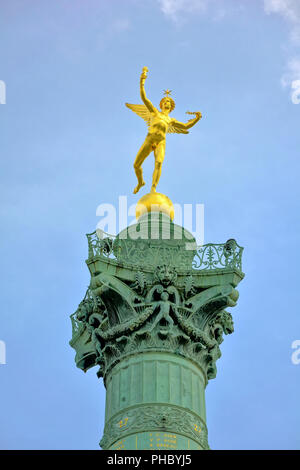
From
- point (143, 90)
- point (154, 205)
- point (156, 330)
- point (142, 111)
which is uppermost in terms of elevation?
point (142, 111)

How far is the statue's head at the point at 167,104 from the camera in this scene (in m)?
37.6

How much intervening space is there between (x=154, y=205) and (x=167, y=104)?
4.04m

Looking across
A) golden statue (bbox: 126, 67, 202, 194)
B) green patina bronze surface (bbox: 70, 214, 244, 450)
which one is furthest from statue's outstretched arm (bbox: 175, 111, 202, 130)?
green patina bronze surface (bbox: 70, 214, 244, 450)

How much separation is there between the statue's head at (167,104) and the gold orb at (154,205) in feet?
10.9

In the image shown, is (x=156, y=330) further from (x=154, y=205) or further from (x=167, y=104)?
(x=167, y=104)

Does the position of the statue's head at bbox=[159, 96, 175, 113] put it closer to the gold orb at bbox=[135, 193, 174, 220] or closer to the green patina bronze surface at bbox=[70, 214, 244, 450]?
the gold orb at bbox=[135, 193, 174, 220]

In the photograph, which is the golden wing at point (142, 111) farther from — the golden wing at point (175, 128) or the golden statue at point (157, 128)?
the golden wing at point (175, 128)

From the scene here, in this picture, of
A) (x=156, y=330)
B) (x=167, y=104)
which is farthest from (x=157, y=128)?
(x=156, y=330)

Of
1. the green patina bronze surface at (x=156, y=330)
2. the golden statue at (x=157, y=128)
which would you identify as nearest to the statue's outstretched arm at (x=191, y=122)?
the golden statue at (x=157, y=128)

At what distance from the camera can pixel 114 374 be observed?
31125 millimetres

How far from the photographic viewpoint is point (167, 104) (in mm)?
37625

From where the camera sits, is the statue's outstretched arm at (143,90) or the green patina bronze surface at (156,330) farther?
the statue's outstretched arm at (143,90)
